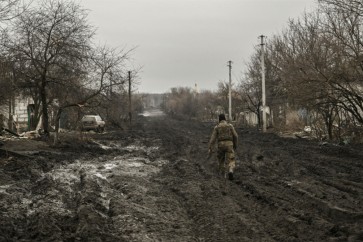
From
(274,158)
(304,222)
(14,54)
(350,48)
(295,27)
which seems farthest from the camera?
(295,27)

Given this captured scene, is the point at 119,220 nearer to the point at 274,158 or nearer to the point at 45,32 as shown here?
the point at 274,158

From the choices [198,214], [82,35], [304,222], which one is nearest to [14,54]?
[82,35]

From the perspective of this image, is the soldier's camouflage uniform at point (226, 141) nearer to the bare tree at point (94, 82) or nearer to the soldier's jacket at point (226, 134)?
the soldier's jacket at point (226, 134)

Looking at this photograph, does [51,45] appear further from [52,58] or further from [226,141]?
[226,141]

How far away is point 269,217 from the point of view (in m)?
7.10

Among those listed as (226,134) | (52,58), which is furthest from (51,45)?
(226,134)

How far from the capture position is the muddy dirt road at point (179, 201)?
6.29 metres

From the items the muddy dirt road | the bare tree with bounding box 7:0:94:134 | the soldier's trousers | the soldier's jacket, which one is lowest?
the muddy dirt road

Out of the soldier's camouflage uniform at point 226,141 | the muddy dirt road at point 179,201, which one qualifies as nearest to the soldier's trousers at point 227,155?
the soldier's camouflage uniform at point 226,141

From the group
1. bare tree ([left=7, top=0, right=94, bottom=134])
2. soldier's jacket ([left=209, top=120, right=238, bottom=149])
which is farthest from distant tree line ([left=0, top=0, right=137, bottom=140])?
soldier's jacket ([left=209, top=120, right=238, bottom=149])

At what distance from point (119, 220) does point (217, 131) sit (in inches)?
217

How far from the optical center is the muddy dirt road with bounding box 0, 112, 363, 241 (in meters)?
6.29

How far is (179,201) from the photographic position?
8680mm

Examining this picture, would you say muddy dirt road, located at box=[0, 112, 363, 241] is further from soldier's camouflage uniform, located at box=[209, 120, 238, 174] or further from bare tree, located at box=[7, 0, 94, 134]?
bare tree, located at box=[7, 0, 94, 134]
